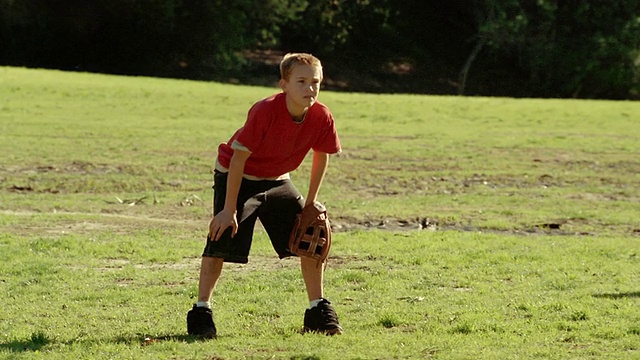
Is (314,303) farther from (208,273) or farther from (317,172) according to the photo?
(317,172)

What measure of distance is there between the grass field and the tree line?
18790 millimetres

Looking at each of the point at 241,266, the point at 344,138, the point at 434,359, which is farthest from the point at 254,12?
the point at 434,359

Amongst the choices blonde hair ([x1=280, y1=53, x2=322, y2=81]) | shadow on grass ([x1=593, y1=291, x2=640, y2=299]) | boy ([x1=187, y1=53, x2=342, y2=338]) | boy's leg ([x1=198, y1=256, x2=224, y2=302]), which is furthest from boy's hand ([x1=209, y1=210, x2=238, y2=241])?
shadow on grass ([x1=593, y1=291, x2=640, y2=299])

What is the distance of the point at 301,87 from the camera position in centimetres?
650

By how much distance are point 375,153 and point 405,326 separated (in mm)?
13408

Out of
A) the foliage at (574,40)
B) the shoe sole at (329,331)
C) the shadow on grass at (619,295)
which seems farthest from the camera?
the foliage at (574,40)

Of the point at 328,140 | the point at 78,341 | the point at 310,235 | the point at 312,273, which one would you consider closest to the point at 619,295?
the point at 312,273

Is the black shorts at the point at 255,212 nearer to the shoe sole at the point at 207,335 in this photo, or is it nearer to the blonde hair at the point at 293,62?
the shoe sole at the point at 207,335

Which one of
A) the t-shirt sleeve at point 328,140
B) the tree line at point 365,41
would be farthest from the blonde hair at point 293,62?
the tree line at point 365,41

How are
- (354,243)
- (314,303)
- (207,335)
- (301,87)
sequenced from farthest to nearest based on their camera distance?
(354,243)
(314,303)
(207,335)
(301,87)

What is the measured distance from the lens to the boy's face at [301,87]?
6.48 meters

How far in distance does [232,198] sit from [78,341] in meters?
1.12

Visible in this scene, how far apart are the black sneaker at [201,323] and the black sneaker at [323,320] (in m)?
0.54

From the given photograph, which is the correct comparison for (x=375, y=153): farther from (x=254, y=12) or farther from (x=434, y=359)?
(x=254, y=12)
